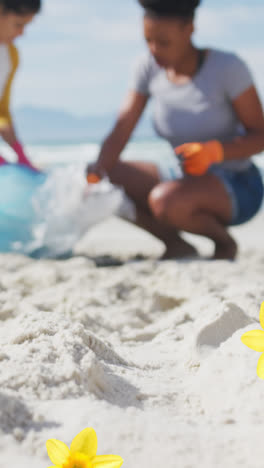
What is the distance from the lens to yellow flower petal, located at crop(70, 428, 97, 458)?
0.51 m

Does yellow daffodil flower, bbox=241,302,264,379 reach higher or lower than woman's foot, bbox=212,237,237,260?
higher

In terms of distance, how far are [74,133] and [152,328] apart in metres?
17.9

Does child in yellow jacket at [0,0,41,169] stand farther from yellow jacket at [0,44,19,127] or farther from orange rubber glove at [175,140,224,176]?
orange rubber glove at [175,140,224,176]

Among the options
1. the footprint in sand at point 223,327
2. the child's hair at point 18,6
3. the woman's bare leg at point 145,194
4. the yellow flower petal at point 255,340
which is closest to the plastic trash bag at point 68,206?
the woman's bare leg at point 145,194

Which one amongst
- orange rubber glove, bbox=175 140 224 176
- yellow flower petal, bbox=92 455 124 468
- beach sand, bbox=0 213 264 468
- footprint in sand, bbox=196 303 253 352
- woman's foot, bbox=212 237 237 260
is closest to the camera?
yellow flower petal, bbox=92 455 124 468

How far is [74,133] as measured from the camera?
18578mm

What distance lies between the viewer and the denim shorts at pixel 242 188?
78.1 inches

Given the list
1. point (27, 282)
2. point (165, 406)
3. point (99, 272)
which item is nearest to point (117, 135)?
point (99, 272)

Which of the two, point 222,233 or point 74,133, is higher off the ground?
point 222,233

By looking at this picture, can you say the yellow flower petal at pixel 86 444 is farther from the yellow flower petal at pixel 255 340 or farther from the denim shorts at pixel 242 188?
the denim shorts at pixel 242 188

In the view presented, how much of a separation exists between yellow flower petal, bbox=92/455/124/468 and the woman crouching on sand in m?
1.40

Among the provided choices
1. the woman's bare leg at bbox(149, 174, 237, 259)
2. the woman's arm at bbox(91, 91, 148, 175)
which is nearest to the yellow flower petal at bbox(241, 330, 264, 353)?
the woman's bare leg at bbox(149, 174, 237, 259)

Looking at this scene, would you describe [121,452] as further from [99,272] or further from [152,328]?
[99,272]

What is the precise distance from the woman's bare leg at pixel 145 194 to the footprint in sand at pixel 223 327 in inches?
47.1
